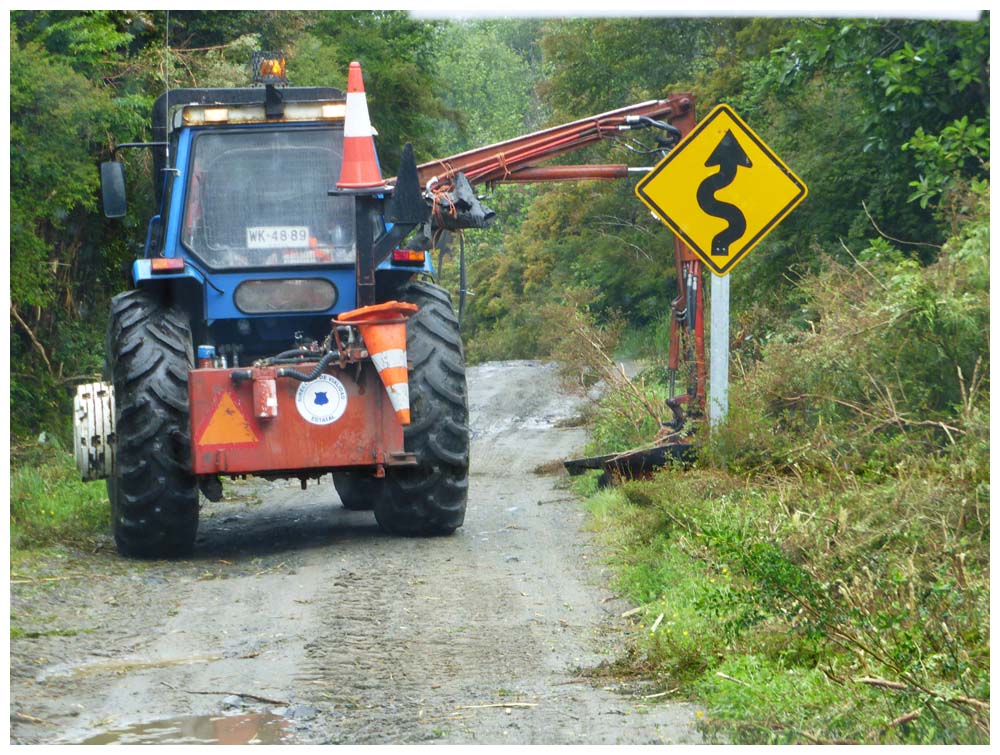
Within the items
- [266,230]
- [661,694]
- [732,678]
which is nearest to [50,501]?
[266,230]

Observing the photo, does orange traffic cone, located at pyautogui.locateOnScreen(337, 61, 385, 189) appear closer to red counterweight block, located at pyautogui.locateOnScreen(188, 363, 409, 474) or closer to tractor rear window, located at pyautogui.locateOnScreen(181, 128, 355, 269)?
tractor rear window, located at pyautogui.locateOnScreen(181, 128, 355, 269)

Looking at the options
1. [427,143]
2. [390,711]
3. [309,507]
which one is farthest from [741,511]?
[427,143]

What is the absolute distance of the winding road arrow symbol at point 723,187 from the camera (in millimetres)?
8609

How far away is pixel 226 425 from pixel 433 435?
1.34 m

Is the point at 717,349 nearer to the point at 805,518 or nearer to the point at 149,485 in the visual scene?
the point at 805,518

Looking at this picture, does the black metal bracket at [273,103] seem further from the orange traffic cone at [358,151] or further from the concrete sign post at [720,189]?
the concrete sign post at [720,189]

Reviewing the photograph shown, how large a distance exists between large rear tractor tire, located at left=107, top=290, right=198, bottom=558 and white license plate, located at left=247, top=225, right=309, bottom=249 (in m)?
0.86

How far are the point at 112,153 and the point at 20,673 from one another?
8.82m

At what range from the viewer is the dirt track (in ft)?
16.1

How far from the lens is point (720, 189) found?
866 cm

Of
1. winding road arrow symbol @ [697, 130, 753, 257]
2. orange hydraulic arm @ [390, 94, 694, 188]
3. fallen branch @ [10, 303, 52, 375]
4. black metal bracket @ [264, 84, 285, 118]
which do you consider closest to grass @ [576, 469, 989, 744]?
winding road arrow symbol @ [697, 130, 753, 257]

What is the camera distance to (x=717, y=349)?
922 cm

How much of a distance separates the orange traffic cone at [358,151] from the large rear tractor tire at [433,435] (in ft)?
3.00

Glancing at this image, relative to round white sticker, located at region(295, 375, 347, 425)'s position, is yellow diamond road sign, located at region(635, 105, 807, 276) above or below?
above
